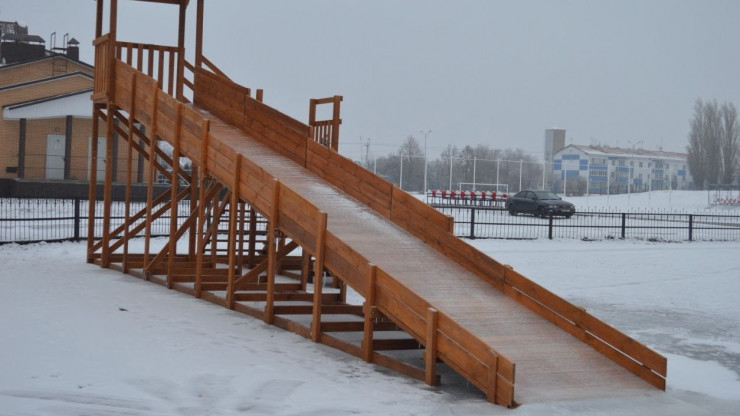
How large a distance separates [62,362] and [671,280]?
47.4ft

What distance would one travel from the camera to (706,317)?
14.5 meters

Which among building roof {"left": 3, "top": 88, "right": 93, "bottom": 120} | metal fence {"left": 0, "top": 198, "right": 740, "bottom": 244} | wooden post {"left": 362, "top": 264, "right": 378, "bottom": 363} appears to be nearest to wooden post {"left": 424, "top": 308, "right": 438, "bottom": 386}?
wooden post {"left": 362, "top": 264, "right": 378, "bottom": 363}

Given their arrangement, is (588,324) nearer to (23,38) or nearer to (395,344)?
(395,344)

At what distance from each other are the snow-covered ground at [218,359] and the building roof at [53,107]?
2194cm

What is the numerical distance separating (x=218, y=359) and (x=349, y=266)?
2045 millimetres

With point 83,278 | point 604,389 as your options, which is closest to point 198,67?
point 83,278

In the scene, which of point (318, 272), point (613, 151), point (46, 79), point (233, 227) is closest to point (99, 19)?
point (233, 227)

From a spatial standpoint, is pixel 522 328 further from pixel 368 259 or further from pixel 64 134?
pixel 64 134

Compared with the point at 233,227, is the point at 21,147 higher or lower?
higher

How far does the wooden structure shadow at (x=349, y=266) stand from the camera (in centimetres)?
919

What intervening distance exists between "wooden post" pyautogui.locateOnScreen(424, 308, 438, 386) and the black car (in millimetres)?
31441

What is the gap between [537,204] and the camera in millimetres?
42125

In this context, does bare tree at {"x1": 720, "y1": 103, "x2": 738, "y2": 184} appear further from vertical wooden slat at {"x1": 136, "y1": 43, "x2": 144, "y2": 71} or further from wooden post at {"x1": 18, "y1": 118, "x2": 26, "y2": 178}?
vertical wooden slat at {"x1": 136, "y1": 43, "x2": 144, "y2": 71}

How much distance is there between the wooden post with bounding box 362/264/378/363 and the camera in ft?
32.9
